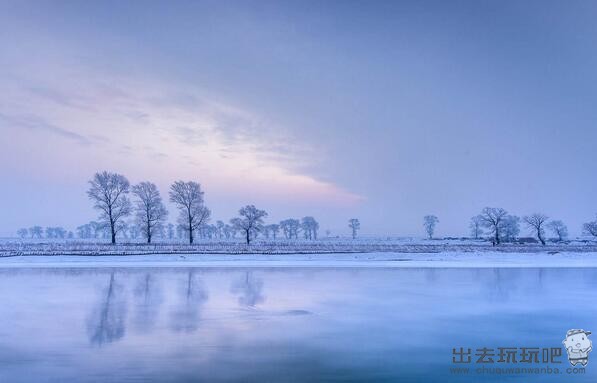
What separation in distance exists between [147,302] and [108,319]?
11.0 ft

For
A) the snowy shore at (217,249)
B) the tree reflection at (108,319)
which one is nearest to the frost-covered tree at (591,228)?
the snowy shore at (217,249)

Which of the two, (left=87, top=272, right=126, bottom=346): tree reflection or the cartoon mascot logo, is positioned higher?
(left=87, top=272, right=126, bottom=346): tree reflection

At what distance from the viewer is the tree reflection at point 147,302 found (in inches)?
537

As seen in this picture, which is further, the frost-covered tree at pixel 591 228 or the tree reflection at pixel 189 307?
the frost-covered tree at pixel 591 228

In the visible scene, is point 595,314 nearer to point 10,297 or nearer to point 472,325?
point 472,325

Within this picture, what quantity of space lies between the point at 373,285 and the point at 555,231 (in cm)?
12884

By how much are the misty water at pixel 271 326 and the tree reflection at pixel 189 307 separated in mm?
43

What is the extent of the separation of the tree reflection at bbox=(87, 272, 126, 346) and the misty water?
3 centimetres

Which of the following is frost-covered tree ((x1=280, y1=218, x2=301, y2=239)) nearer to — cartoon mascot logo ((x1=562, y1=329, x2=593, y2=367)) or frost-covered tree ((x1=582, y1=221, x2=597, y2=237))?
frost-covered tree ((x1=582, y1=221, x2=597, y2=237))

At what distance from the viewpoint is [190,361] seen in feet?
32.0

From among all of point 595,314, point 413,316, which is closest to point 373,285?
point 413,316

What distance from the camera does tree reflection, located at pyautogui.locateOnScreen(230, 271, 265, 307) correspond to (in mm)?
18248

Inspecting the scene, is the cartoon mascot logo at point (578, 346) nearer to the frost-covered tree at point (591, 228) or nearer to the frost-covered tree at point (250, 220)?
the frost-covered tree at point (250, 220)

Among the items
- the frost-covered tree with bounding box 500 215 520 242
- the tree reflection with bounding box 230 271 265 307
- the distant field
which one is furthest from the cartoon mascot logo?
the frost-covered tree with bounding box 500 215 520 242
